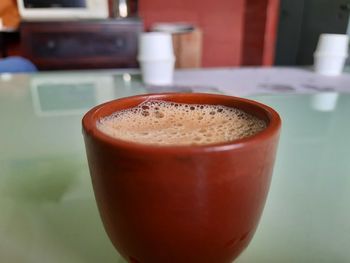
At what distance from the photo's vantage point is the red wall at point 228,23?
2.55 m

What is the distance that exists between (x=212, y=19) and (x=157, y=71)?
1.85 metres

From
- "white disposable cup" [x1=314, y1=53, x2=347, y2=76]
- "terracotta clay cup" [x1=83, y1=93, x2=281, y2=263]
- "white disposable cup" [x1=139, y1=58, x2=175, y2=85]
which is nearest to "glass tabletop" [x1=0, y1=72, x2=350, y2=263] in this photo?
"terracotta clay cup" [x1=83, y1=93, x2=281, y2=263]

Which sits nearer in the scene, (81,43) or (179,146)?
(179,146)

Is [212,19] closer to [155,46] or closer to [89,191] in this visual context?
[155,46]

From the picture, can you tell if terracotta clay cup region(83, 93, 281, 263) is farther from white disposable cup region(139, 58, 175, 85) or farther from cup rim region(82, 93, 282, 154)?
white disposable cup region(139, 58, 175, 85)

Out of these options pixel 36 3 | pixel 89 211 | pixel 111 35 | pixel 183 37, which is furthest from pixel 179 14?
pixel 89 211

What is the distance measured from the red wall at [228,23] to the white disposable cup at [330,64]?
59.2 inches

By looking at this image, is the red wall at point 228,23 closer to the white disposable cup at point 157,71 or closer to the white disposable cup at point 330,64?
the white disposable cup at point 330,64

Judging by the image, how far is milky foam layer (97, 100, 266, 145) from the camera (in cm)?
27

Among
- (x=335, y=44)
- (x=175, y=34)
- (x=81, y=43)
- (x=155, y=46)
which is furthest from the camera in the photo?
(x=175, y=34)

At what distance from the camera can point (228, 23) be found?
2752 mm

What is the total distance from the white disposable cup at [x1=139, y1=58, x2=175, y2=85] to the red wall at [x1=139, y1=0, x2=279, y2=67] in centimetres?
166

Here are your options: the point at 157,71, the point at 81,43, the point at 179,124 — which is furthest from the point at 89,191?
the point at 81,43

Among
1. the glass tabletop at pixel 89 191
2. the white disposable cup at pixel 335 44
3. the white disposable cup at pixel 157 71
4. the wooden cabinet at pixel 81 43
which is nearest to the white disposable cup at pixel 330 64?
the white disposable cup at pixel 335 44
